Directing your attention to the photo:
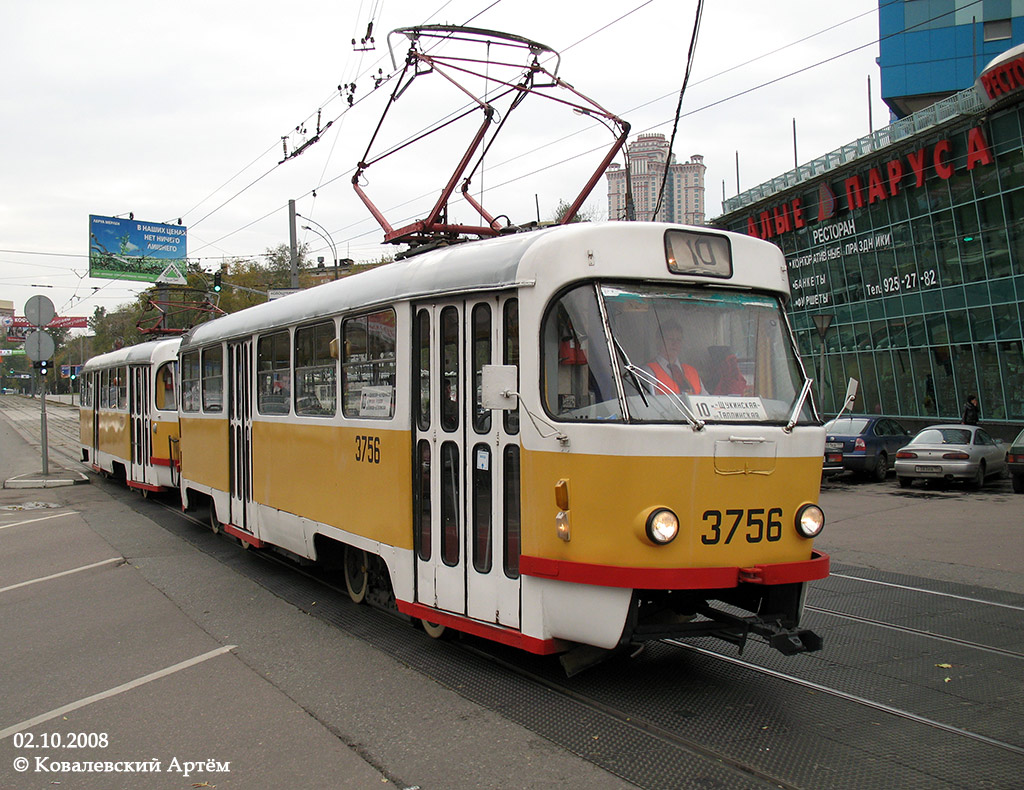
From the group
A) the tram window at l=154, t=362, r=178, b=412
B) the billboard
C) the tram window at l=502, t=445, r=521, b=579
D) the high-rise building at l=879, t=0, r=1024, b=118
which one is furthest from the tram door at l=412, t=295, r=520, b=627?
the high-rise building at l=879, t=0, r=1024, b=118

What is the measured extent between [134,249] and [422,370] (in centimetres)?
3310

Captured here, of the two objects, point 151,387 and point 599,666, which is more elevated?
point 151,387

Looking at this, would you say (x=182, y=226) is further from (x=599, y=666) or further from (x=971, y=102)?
(x=599, y=666)

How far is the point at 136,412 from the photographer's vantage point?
16969 mm

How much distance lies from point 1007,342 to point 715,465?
2452 cm

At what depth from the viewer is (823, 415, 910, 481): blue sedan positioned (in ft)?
66.9

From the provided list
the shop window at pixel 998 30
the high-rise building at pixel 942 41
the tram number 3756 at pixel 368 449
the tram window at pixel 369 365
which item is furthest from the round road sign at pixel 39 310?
the shop window at pixel 998 30

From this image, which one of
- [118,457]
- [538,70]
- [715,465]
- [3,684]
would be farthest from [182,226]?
[715,465]

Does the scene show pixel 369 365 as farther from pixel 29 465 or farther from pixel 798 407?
pixel 29 465

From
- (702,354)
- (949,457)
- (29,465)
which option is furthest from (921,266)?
(29,465)

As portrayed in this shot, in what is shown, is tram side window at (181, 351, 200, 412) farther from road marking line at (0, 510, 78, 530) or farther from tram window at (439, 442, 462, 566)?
tram window at (439, 442, 462, 566)

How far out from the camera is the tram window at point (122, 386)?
17578 mm

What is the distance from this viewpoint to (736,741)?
192 inches

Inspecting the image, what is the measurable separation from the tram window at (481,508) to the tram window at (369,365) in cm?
109
